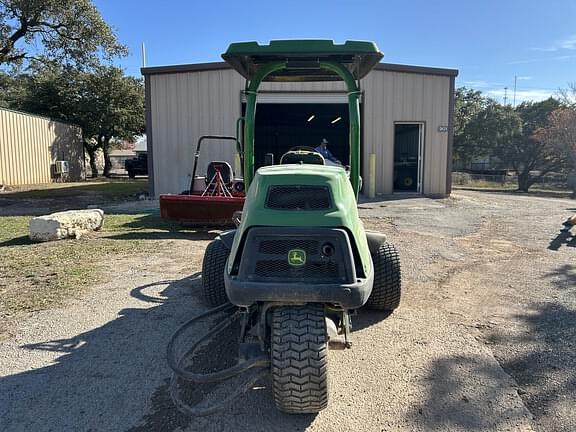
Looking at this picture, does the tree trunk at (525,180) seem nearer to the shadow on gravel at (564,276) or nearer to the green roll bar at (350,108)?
the shadow on gravel at (564,276)

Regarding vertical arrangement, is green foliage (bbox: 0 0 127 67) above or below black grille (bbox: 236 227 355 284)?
above

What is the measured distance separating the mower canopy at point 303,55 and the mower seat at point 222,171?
5440mm

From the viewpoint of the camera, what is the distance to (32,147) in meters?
22.2

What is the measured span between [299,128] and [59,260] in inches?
774

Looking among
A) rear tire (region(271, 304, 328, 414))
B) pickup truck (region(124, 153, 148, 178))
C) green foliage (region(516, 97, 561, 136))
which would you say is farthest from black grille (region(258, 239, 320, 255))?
green foliage (region(516, 97, 561, 136))

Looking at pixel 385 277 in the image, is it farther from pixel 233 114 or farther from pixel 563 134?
pixel 563 134

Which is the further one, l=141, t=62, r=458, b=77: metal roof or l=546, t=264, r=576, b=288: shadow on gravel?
l=141, t=62, r=458, b=77: metal roof

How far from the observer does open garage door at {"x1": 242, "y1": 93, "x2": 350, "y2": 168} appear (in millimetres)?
19422

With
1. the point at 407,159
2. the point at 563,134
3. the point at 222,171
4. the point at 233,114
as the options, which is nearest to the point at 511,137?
the point at 563,134

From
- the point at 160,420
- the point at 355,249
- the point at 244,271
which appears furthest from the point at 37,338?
the point at 355,249

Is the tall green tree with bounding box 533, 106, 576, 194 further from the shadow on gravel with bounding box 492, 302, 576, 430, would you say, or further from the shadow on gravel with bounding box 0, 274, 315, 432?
the shadow on gravel with bounding box 0, 274, 315, 432

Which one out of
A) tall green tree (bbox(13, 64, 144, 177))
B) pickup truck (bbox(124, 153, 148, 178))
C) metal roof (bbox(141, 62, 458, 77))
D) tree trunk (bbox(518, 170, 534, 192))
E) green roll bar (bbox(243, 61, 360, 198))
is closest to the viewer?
green roll bar (bbox(243, 61, 360, 198))

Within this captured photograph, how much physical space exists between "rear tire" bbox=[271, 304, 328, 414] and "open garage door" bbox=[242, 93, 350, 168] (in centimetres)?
1604

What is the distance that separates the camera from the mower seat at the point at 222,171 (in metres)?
9.38
